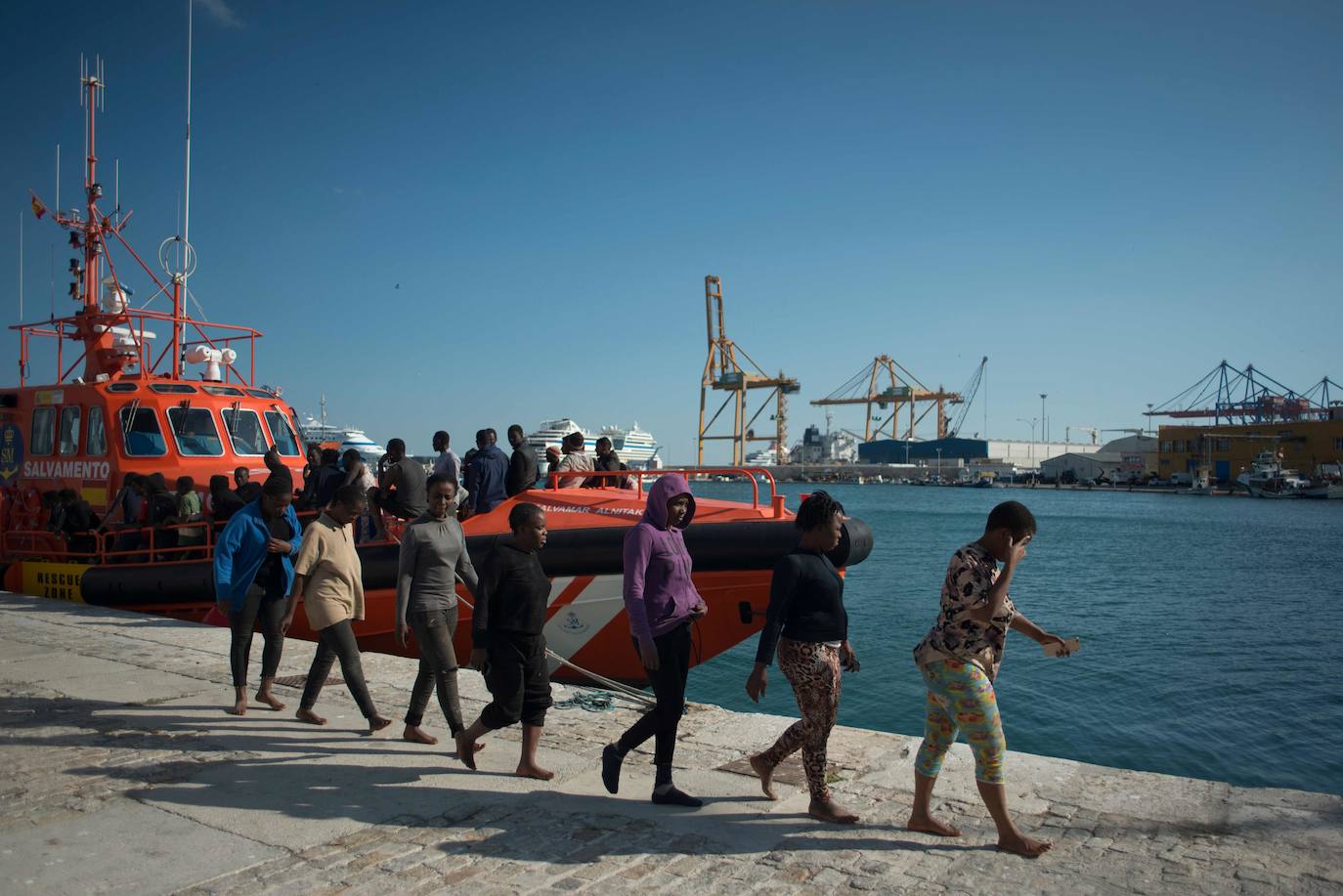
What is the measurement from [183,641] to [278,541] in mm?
2958

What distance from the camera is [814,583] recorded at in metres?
3.99

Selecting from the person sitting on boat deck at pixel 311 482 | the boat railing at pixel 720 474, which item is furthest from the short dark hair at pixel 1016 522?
the person sitting on boat deck at pixel 311 482

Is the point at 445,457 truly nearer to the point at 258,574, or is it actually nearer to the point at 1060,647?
the point at 258,574

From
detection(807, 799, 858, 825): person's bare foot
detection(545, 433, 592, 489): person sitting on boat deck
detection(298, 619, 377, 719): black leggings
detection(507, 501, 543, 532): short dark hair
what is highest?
detection(545, 433, 592, 489): person sitting on boat deck

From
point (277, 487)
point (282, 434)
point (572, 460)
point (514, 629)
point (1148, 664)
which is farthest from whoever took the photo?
point (1148, 664)

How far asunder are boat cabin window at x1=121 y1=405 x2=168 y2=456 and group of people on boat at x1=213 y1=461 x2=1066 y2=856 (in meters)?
5.13

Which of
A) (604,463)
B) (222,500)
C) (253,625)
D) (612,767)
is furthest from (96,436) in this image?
(612,767)

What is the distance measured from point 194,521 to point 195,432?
137cm

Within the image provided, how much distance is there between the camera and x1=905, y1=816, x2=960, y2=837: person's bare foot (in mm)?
3826

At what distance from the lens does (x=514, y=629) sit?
442 cm

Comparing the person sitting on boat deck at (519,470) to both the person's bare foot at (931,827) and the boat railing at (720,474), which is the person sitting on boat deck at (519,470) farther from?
the person's bare foot at (931,827)

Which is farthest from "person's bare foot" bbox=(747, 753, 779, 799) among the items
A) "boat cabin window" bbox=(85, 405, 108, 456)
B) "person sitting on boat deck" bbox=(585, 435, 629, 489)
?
"boat cabin window" bbox=(85, 405, 108, 456)

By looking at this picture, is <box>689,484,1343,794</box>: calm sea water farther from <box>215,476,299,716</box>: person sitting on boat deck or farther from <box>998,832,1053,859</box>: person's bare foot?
<box>998,832,1053,859</box>: person's bare foot

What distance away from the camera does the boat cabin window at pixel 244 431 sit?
10461mm
